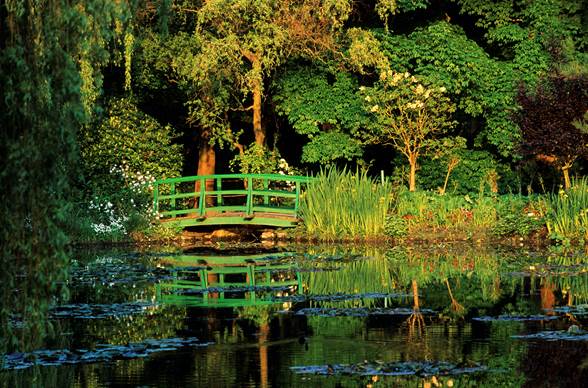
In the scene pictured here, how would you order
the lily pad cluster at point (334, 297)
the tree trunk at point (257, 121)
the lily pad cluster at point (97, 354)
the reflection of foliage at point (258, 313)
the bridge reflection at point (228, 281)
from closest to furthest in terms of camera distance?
1. the lily pad cluster at point (97, 354)
2. the reflection of foliage at point (258, 313)
3. the lily pad cluster at point (334, 297)
4. the bridge reflection at point (228, 281)
5. the tree trunk at point (257, 121)

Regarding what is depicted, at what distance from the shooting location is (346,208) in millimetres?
25797

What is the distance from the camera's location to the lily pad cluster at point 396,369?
1063cm

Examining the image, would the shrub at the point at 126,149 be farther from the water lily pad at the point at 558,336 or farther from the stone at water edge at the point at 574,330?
the stone at water edge at the point at 574,330

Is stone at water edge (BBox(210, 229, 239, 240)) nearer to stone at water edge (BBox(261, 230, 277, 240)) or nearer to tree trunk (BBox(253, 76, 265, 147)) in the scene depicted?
stone at water edge (BBox(261, 230, 277, 240))

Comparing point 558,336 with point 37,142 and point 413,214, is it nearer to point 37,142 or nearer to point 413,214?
point 37,142

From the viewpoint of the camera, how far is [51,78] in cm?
877

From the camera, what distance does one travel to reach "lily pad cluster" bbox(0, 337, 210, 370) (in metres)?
11.5

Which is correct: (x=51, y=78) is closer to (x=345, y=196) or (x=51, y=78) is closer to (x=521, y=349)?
(x=521, y=349)

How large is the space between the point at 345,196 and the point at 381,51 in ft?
18.6

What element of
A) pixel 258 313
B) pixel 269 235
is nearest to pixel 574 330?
pixel 258 313

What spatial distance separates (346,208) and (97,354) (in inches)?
558

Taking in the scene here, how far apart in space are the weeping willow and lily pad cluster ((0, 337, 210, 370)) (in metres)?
2.63

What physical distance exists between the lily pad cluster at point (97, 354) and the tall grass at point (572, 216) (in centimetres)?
1300

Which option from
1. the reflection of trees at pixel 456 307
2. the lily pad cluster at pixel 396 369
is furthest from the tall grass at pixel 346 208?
the lily pad cluster at pixel 396 369
